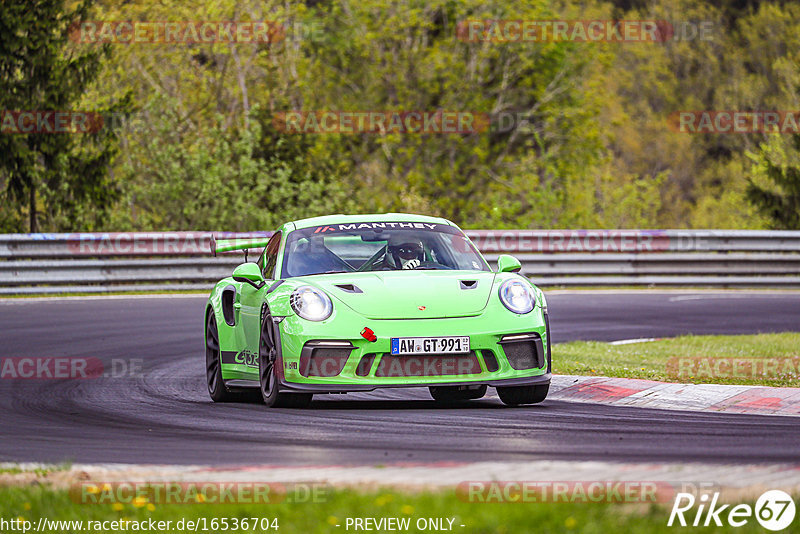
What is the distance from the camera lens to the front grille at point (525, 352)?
9.41 metres

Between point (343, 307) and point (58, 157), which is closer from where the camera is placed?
point (343, 307)

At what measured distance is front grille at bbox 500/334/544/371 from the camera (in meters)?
9.41

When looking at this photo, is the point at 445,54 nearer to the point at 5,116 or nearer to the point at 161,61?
the point at 161,61

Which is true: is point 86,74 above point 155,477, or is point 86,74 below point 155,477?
above

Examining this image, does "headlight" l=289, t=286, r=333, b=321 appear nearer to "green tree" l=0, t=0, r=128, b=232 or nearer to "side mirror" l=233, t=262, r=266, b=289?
"side mirror" l=233, t=262, r=266, b=289

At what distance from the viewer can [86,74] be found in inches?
1080

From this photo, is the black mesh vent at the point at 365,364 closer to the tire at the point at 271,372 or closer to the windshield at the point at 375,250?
the tire at the point at 271,372

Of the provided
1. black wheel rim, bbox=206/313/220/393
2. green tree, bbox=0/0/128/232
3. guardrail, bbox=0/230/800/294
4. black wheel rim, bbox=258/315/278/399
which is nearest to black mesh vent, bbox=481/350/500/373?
black wheel rim, bbox=258/315/278/399

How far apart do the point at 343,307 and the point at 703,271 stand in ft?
54.4

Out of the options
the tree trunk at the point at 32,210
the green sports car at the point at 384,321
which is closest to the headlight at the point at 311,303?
the green sports car at the point at 384,321

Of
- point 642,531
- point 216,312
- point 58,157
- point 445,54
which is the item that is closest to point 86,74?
point 58,157

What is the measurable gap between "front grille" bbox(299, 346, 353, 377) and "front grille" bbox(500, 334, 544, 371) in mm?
1130

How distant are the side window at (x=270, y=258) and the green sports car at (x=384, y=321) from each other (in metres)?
0.04

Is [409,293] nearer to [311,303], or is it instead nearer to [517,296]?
[311,303]
